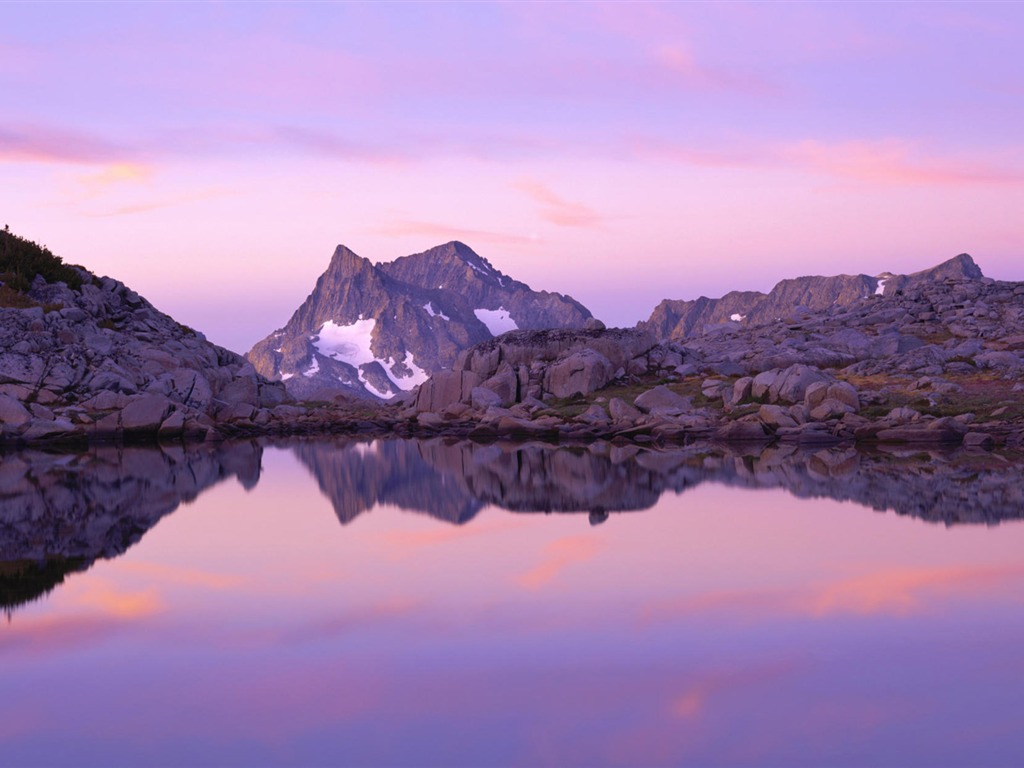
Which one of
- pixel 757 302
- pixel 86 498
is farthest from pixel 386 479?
A: pixel 757 302

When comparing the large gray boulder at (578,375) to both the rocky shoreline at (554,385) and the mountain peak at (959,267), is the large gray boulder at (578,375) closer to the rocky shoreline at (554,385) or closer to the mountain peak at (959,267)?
the rocky shoreline at (554,385)

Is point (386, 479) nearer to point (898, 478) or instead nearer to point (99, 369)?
point (898, 478)

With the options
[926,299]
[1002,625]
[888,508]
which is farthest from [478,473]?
[926,299]

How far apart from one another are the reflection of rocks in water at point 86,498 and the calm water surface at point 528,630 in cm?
17

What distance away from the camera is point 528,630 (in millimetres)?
15492

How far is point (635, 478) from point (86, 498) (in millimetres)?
15662

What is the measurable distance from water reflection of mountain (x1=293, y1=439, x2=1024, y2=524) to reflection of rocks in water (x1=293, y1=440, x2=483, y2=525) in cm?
5

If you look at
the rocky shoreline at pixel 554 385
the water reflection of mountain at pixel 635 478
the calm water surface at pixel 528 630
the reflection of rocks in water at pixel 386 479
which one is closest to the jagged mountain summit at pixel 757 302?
the rocky shoreline at pixel 554 385

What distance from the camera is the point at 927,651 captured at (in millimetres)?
13961

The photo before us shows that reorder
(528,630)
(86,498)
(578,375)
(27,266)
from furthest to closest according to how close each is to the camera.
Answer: (27,266), (578,375), (86,498), (528,630)

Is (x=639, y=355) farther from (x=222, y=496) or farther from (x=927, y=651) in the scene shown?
(x=927, y=651)

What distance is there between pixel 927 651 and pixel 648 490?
17.9 meters

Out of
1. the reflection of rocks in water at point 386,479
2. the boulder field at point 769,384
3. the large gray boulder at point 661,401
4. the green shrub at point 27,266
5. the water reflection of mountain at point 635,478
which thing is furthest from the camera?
the green shrub at point 27,266

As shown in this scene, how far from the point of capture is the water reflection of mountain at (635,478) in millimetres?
28781
